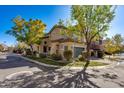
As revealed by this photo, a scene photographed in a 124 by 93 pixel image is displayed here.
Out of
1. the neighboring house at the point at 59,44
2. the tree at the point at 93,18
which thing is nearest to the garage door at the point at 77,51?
the neighboring house at the point at 59,44

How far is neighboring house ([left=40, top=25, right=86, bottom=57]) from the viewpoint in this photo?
55.5ft

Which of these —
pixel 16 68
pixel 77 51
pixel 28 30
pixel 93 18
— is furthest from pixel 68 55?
pixel 28 30

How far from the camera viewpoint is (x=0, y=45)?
4775 centimetres

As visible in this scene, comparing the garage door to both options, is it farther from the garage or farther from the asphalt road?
the asphalt road

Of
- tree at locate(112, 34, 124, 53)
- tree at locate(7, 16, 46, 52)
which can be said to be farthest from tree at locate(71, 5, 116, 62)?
tree at locate(112, 34, 124, 53)

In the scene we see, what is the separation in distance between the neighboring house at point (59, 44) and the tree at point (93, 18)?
258cm

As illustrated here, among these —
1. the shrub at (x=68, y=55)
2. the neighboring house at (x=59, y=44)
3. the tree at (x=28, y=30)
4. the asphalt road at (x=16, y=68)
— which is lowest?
the asphalt road at (x=16, y=68)

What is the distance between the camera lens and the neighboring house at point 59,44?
1692 centimetres

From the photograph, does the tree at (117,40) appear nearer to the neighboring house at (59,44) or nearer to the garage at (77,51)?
the garage at (77,51)

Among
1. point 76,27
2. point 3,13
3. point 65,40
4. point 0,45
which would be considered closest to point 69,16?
point 76,27

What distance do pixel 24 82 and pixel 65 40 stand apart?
10.5m

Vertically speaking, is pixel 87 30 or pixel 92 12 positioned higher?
pixel 92 12
